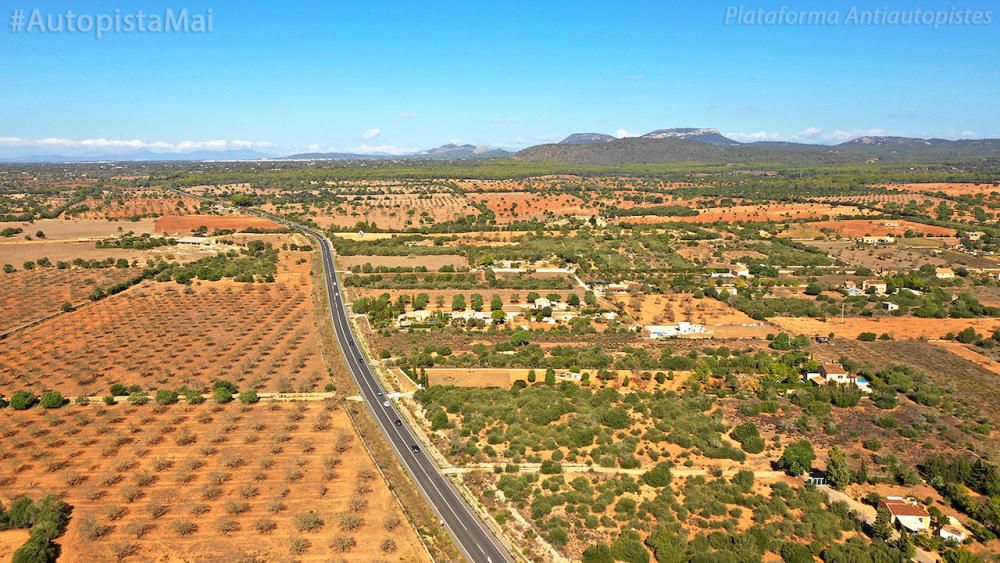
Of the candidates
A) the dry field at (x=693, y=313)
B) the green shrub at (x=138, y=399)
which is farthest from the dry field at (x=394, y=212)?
the green shrub at (x=138, y=399)

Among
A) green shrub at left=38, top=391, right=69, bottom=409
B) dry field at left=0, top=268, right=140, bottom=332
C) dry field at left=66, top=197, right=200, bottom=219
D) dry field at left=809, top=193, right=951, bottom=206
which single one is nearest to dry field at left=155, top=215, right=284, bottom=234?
dry field at left=66, top=197, right=200, bottom=219

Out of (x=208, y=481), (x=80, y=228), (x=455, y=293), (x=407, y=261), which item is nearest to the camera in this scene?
(x=208, y=481)

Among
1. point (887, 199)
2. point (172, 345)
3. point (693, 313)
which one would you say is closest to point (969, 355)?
point (693, 313)

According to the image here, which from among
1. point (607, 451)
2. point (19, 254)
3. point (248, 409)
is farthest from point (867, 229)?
point (19, 254)

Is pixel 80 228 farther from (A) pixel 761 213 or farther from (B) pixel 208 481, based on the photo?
(A) pixel 761 213

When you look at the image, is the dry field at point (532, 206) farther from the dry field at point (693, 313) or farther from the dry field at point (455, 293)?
the dry field at point (693, 313)

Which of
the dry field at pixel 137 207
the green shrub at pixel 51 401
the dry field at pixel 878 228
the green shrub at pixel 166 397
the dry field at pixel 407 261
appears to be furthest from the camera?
the dry field at pixel 137 207

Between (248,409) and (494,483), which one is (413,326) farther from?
(494,483)
